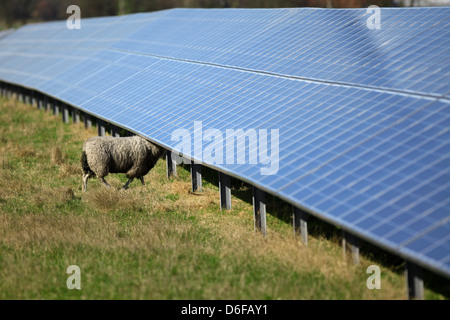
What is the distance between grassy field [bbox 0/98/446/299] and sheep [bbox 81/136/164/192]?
2.08 ft

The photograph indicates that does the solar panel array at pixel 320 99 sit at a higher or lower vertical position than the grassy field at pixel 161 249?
higher

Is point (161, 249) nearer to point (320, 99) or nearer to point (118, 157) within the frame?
point (320, 99)

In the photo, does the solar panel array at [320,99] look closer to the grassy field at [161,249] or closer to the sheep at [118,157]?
the sheep at [118,157]

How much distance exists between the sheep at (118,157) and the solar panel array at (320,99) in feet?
2.05

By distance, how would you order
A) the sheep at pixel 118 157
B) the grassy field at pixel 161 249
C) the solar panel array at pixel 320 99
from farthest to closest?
the sheep at pixel 118 157
the grassy field at pixel 161 249
the solar panel array at pixel 320 99

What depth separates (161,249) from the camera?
48.8 feet

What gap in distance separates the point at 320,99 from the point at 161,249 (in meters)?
6.25

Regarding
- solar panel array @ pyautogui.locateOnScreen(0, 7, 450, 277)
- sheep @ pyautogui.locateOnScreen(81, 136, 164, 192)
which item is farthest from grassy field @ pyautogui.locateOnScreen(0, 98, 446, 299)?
solar panel array @ pyautogui.locateOnScreen(0, 7, 450, 277)

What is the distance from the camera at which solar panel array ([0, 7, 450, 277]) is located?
12.5 meters

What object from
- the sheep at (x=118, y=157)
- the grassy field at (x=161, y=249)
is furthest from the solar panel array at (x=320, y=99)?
the grassy field at (x=161, y=249)

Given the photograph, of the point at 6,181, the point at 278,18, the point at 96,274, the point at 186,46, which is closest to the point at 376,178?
the point at 96,274

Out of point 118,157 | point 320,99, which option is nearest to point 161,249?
point 320,99

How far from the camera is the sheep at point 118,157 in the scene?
69.4ft

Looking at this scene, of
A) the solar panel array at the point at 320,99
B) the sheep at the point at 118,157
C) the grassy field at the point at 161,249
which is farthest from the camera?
the sheep at the point at 118,157
